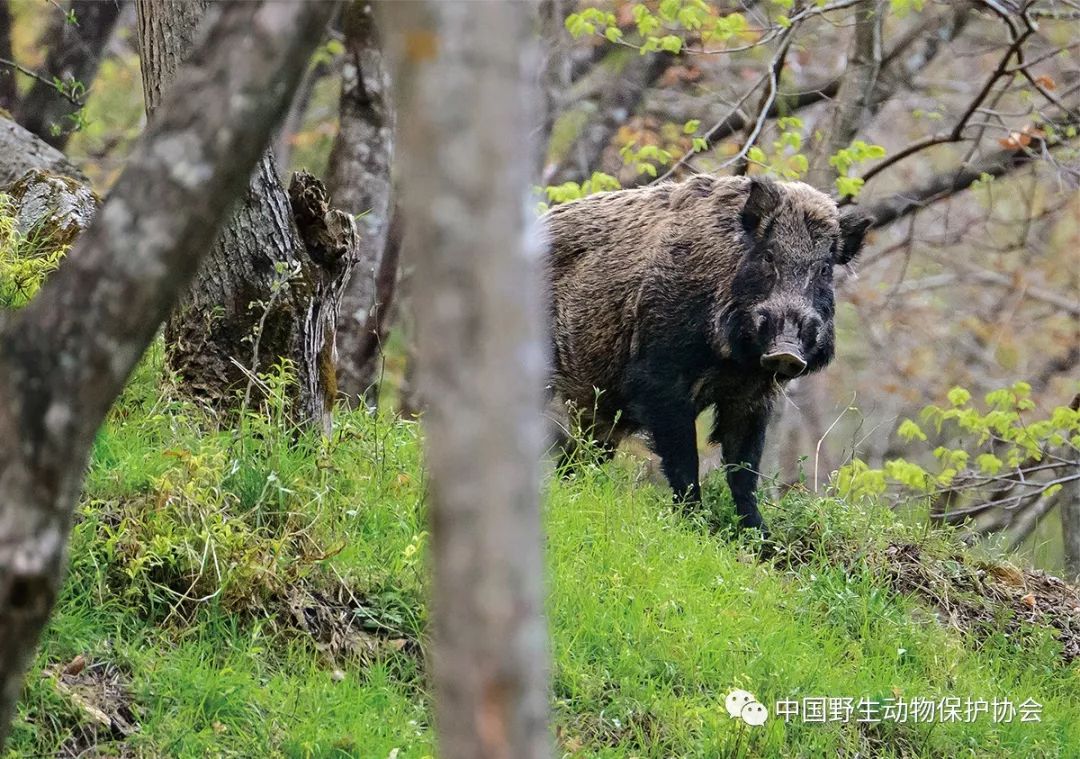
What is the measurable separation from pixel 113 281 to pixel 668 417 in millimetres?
4811

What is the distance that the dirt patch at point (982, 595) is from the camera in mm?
6406

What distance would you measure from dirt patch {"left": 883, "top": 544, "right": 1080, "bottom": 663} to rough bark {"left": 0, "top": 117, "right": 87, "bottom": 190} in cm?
513

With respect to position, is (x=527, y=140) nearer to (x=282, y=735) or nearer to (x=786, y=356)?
(x=282, y=735)

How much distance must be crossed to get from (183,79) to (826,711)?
355cm

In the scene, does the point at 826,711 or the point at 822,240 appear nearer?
the point at 826,711

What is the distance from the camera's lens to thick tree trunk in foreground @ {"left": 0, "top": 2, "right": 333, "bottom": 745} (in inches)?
107

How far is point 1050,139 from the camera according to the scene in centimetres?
1174

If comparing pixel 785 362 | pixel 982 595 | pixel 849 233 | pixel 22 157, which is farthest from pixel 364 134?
pixel 982 595

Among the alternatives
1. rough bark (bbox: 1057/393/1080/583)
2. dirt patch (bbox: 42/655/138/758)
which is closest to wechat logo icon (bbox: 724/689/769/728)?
dirt patch (bbox: 42/655/138/758)

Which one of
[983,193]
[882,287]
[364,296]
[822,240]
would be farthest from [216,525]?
[983,193]

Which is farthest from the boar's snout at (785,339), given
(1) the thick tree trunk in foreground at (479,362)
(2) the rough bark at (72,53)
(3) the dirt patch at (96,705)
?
(2) the rough bark at (72,53)

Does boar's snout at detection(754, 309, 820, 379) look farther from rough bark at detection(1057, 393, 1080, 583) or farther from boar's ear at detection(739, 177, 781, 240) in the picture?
rough bark at detection(1057, 393, 1080, 583)

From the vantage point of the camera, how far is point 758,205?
7230 mm

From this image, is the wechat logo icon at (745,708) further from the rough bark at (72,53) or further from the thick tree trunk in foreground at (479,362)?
the rough bark at (72,53)
